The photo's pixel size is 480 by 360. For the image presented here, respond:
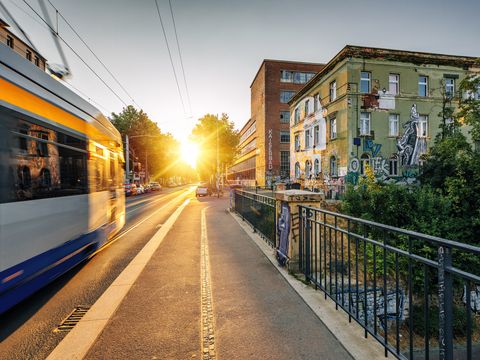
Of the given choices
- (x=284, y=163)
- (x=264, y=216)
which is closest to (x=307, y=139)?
(x=284, y=163)

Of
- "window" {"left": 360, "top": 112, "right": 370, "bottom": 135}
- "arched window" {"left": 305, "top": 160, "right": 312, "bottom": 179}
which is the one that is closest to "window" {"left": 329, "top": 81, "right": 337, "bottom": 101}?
"window" {"left": 360, "top": 112, "right": 370, "bottom": 135}

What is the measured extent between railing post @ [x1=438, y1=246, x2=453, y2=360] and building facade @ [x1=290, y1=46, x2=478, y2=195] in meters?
20.5

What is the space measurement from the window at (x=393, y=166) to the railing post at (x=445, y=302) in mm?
22308

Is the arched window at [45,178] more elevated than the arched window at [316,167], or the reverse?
the arched window at [316,167]

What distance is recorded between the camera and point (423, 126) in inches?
890

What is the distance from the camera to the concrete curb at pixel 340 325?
103 inches

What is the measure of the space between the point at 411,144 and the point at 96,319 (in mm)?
24845

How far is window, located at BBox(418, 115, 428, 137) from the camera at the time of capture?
880 inches

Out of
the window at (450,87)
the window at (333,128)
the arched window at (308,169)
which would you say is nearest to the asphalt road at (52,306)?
the window at (333,128)

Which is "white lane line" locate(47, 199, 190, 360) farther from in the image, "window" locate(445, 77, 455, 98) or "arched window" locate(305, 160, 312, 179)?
"window" locate(445, 77, 455, 98)

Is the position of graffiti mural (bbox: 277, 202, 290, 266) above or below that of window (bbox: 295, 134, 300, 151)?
below

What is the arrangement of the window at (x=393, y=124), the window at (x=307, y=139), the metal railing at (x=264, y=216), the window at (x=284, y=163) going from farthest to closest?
the window at (x=284, y=163) → the window at (x=307, y=139) → the window at (x=393, y=124) → the metal railing at (x=264, y=216)

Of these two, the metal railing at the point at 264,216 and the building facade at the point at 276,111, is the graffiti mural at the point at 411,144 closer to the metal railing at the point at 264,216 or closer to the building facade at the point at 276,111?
the metal railing at the point at 264,216

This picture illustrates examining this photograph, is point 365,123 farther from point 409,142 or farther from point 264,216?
point 264,216
